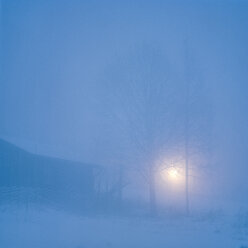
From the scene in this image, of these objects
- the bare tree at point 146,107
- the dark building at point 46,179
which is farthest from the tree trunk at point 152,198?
the dark building at point 46,179

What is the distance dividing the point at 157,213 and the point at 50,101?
76.9 ft

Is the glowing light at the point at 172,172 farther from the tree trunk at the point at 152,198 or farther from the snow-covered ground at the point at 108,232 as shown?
the snow-covered ground at the point at 108,232

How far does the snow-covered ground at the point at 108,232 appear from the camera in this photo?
380 inches

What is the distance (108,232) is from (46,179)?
40.0 ft

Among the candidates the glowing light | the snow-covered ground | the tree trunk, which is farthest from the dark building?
the glowing light

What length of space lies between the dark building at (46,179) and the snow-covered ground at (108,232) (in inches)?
150

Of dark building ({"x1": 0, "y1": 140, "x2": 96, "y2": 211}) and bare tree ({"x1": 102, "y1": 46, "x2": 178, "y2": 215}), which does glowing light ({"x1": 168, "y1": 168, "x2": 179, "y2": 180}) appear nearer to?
bare tree ({"x1": 102, "y1": 46, "x2": 178, "y2": 215})

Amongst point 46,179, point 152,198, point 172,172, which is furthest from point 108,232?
point 46,179

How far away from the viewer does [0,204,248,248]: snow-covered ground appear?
31.7 ft

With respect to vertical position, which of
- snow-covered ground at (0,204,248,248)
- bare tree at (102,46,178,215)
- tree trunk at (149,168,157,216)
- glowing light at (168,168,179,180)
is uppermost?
bare tree at (102,46,178,215)

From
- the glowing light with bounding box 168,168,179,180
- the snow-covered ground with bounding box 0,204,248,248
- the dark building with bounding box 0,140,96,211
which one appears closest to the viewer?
the snow-covered ground with bounding box 0,204,248,248

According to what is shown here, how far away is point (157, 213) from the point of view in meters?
16.4

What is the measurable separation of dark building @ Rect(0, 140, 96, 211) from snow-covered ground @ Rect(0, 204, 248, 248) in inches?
150

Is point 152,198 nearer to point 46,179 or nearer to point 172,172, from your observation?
point 172,172
